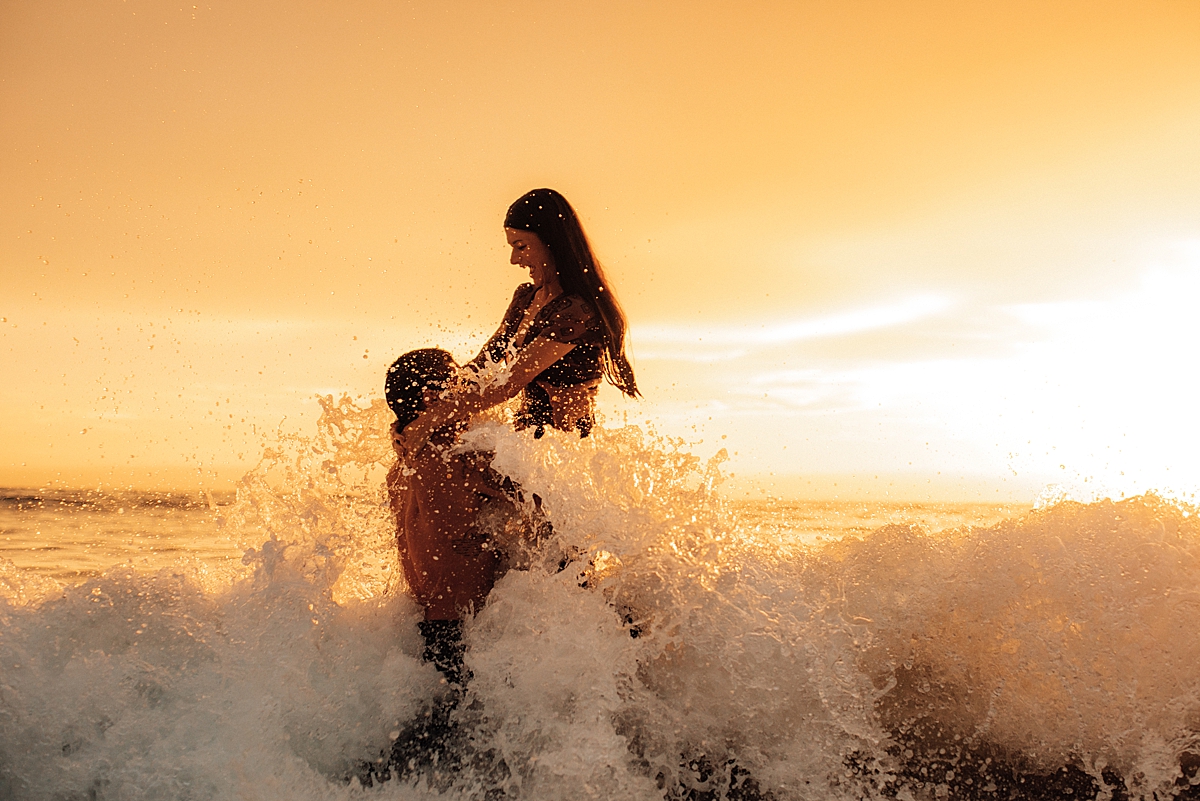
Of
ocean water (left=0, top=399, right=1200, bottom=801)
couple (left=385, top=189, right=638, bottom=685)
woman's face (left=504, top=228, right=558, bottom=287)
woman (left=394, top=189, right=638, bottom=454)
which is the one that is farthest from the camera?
woman's face (left=504, top=228, right=558, bottom=287)

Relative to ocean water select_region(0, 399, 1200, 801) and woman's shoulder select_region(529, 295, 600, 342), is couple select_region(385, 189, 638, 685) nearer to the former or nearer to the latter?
woman's shoulder select_region(529, 295, 600, 342)

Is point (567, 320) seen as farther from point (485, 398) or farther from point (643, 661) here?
point (643, 661)

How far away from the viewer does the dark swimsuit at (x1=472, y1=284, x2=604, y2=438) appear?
327 centimetres

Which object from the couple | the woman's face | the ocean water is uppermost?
the woman's face

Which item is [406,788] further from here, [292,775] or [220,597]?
[220,597]

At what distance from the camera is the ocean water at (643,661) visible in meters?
2.62

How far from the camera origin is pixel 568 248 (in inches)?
132

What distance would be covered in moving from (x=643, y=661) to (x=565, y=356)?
4.17ft

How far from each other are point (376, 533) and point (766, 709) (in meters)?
1.79

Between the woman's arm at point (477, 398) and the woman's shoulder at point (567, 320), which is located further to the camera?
the woman's shoulder at point (567, 320)

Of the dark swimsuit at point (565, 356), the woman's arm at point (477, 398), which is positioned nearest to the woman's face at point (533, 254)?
the dark swimsuit at point (565, 356)

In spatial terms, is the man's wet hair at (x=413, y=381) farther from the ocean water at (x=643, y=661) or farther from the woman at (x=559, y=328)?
the ocean water at (x=643, y=661)

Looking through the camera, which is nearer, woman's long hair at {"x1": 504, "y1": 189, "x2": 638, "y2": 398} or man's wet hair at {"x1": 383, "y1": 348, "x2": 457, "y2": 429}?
man's wet hair at {"x1": 383, "y1": 348, "x2": 457, "y2": 429}

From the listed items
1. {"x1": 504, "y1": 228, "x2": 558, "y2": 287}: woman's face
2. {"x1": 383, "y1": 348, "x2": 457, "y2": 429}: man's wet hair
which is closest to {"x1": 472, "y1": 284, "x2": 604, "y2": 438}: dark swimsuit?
{"x1": 504, "y1": 228, "x2": 558, "y2": 287}: woman's face
